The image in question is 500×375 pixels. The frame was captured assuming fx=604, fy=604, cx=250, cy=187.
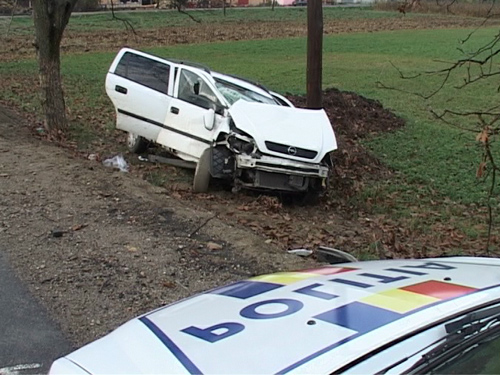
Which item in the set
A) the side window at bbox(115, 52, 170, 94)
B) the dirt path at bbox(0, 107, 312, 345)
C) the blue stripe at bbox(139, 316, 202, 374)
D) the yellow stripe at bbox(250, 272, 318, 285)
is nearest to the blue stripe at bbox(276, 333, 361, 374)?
the blue stripe at bbox(139, 316, 202, 374)

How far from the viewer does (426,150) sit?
1235cm

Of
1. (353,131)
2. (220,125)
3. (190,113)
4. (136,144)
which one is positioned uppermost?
(190,113)

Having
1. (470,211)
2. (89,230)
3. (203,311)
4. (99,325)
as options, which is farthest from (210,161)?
(203,311)

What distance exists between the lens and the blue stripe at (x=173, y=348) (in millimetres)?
1928

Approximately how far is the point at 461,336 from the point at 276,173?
22.4 ft

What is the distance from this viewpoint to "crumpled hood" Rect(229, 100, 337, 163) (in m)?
8.77

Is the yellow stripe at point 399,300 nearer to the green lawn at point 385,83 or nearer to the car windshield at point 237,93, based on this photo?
the green lawn at point 385,83

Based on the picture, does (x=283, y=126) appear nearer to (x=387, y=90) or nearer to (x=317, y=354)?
(x=317, y=354)

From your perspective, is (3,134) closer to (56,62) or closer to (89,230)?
(56,62)

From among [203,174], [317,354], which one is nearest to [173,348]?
[317,354]

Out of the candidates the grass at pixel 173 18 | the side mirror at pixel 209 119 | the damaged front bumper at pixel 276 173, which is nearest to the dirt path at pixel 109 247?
the damaged front bumper at pixel 276 173

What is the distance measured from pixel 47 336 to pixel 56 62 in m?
9.14

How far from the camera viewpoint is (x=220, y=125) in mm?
9148

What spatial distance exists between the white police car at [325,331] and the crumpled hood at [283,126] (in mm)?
6178
